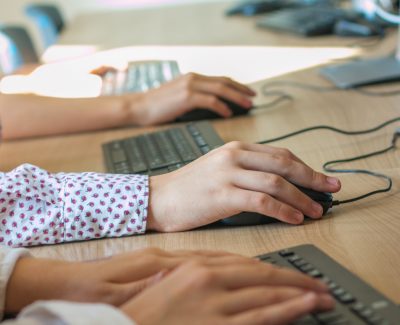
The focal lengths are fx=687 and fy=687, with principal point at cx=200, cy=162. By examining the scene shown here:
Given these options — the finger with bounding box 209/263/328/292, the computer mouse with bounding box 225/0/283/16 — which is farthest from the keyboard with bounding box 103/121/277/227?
the computer mouse with bounding box 225/0/283/16

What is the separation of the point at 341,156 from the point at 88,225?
1.30ft

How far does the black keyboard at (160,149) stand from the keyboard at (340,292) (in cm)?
34

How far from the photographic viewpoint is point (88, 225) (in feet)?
2.85

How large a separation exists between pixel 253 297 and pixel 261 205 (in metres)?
0.24

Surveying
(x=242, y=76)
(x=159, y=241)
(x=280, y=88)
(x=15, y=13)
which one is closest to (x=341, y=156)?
(x=159, y=241)

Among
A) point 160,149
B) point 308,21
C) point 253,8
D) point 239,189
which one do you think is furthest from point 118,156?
point 253,8

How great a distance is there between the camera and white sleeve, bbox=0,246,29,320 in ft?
2.32

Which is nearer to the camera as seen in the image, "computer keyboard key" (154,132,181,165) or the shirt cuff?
the shirt cuff

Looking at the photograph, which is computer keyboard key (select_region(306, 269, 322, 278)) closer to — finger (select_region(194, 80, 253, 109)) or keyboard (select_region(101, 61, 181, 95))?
finger (select_region(194, 80, 253, 109))

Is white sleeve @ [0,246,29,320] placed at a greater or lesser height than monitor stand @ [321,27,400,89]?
lesser

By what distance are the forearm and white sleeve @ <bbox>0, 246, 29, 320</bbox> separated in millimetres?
598

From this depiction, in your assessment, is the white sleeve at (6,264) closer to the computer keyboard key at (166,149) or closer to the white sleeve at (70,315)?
the white sleeve at (70,315)

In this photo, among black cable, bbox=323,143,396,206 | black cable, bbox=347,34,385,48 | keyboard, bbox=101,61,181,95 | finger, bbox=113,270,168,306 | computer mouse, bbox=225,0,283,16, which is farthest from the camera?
computer mouse, bbox=225,0,283,16

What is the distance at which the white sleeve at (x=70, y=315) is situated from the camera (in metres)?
0.54
